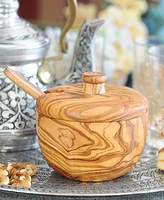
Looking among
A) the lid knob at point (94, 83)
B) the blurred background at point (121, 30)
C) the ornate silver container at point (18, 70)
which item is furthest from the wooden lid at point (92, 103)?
the blurred background at point (121, 30)

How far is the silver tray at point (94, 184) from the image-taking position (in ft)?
2.65

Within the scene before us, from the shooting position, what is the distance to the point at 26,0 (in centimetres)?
249

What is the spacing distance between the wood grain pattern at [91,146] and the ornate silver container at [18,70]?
118 millimetres

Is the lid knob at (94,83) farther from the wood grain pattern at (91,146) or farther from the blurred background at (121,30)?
the blurred background at (121,30)

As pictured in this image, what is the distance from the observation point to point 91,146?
2.69 feet

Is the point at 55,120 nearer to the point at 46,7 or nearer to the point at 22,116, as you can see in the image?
the point at 22,116

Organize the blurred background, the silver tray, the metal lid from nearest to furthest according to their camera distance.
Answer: the silver tray, the metal lid, the blurred background

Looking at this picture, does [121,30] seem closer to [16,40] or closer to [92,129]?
[16,40]

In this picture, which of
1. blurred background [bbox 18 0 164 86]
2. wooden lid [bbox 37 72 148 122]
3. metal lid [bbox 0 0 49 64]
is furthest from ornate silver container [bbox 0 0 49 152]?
blurred background [bbox 18 0 164 86]

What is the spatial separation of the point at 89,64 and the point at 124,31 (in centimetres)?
44

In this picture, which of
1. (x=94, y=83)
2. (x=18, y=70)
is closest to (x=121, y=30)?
(x=18, y=70)

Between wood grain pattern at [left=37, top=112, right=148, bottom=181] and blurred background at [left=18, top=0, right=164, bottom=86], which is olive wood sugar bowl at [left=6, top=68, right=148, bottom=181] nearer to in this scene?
wood grain pattern at [left=37, top=112, right=148, bottom=181]

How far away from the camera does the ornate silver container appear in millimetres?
957

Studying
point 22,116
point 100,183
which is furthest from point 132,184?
point 22,116
